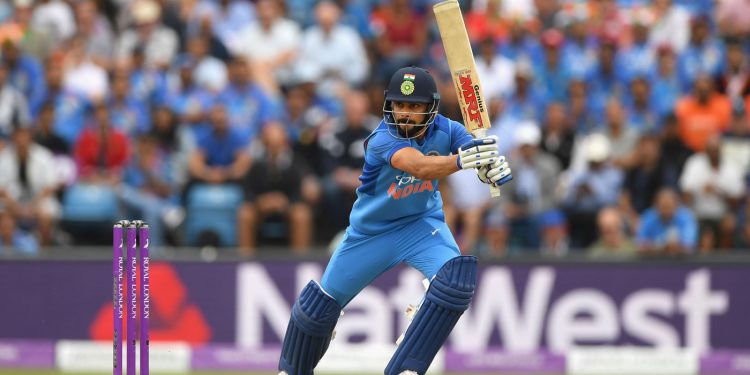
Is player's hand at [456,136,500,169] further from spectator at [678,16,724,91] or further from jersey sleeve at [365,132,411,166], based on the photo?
spectator at [678,16,724,91]

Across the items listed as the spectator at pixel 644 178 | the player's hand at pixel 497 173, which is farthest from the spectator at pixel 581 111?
the player's hand at pixel 497 173

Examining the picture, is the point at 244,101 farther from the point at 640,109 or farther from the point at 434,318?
the point at 434,318

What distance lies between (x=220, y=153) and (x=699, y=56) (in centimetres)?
464

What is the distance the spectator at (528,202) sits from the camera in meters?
10.5

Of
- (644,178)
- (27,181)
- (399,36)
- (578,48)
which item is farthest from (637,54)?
(27,181)

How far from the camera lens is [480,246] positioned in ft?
34.3

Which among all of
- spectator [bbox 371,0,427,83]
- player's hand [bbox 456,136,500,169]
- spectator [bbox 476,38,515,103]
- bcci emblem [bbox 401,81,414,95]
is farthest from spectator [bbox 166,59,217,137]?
player's hand [bbox 456,136,500,169]

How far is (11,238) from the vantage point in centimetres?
1059

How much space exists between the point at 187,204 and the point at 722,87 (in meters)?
5.10

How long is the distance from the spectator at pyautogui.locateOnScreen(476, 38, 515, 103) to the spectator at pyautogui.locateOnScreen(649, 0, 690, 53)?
159 cm

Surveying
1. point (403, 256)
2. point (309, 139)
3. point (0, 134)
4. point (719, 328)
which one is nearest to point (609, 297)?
point (719, 328)

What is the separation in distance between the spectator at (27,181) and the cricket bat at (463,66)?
5780mm

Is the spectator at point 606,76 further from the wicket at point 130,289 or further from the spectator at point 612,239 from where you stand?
the wicket at point 130,289

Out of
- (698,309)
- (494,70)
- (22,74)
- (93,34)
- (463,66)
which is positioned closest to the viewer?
(463,66)
